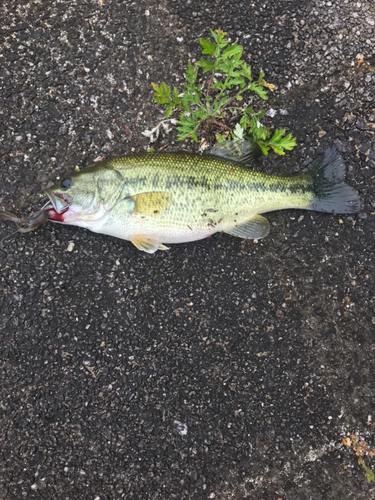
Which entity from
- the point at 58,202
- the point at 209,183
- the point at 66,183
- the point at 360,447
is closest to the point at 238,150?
the point at 209,183

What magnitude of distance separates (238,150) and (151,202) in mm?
896

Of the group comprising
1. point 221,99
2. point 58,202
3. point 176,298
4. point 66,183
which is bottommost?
point 176,298

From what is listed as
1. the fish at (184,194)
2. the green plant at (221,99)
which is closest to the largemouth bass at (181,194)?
the fish at (184,194)

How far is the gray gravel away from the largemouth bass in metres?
0.28

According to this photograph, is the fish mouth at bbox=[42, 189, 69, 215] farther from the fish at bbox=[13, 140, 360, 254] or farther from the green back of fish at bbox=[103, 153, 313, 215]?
the green back of fish at bbox=[103, 153, 313, 215]

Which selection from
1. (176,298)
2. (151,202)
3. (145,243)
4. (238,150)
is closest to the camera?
(151,202)

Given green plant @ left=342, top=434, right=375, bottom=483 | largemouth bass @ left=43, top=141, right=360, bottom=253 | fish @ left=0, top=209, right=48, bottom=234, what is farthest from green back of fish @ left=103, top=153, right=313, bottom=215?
green plant @ left=342, top=434, right=375, bottom=483

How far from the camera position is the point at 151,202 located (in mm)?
3008

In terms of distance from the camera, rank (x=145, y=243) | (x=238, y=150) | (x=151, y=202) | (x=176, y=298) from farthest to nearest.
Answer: (x=176, y=298), (x=238, y=150), (x=145, y=243), (x=151, y=202)

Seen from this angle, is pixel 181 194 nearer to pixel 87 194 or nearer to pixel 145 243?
pixel 145 243

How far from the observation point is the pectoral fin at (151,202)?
118 inches

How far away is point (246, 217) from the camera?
320 cm

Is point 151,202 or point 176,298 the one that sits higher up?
point 151,202

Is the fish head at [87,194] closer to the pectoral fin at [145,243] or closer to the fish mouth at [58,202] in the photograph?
the fish mouth at [58,202]
